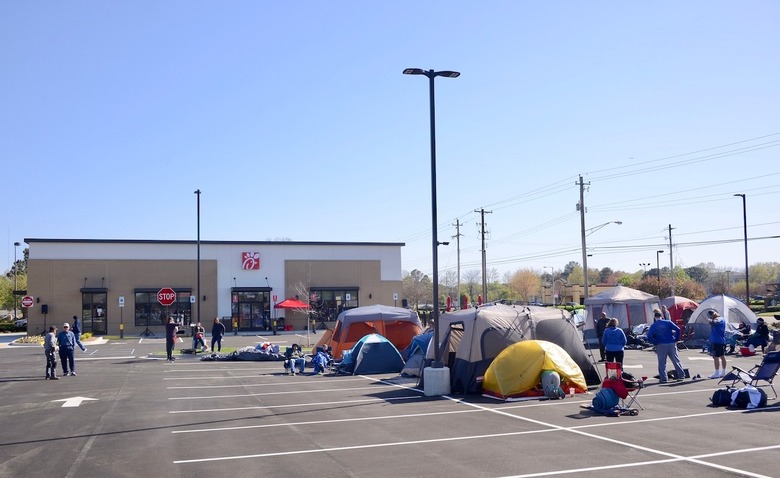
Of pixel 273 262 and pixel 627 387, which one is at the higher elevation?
pixel 273 262

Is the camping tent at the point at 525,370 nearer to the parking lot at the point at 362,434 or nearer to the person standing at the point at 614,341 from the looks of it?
the parking lot at the point at 362,434

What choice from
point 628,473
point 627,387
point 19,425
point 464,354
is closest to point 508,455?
point 628,473

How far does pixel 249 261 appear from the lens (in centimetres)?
5306

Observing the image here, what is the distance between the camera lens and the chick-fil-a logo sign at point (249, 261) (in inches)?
2087

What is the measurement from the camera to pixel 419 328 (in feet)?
86.5

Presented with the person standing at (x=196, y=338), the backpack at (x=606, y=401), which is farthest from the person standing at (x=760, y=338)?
the person standing at (x=196, y=338)

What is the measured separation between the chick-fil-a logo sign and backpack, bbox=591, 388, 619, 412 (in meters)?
42.8

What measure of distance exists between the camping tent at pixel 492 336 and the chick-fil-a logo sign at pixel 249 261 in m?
37.0

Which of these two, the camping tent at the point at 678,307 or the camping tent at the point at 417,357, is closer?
the camping tent at the point at 417,357

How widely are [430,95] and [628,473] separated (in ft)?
34.2

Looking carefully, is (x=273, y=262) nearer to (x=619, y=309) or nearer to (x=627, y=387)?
(x=619, y=309)

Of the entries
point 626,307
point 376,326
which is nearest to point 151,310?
point 376,326

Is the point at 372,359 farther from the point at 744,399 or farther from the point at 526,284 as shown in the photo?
the point at 526,284

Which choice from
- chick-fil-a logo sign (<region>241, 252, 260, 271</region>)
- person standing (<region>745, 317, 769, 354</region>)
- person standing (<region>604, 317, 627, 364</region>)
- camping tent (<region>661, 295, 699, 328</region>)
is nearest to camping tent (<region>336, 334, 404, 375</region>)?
person standing (<region>604, 317, 627, 364</region>)
